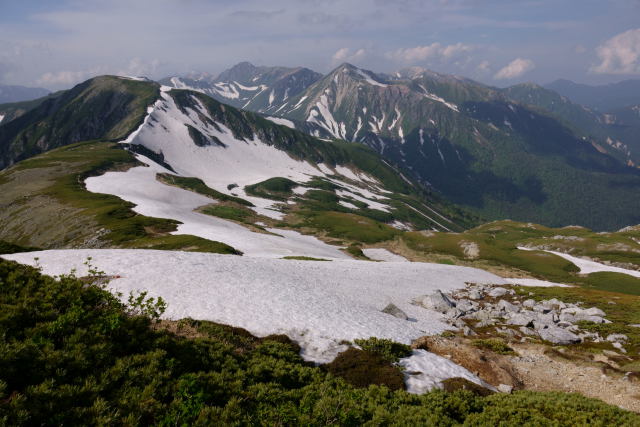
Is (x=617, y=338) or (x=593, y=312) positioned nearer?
(x=617, y=338)

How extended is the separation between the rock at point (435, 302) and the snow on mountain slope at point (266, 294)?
188cm

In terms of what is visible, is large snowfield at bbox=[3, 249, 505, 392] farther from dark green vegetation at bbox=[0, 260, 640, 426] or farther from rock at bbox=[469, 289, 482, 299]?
rock at bbox=[469, 289, 482, 299]

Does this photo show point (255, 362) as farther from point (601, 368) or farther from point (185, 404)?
point (601, 368)

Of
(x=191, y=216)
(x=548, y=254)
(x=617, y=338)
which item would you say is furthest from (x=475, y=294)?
(x=548, y=254)

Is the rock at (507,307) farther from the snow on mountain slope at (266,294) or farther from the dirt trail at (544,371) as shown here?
the dirt trail at (544,371)

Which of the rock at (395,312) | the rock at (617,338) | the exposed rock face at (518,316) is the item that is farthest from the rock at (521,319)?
the rock at (395,312)

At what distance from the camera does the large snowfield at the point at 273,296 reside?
78.8ft

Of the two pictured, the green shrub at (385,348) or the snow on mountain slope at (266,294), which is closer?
the green shrub at (385,348)

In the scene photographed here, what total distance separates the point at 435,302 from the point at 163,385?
121ft

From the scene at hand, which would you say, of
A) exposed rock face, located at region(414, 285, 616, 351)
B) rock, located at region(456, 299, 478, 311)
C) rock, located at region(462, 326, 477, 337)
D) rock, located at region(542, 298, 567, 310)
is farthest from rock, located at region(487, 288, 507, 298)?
rock, located at region(462, 326, 477, 337)

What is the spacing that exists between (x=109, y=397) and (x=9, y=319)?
5137 mm

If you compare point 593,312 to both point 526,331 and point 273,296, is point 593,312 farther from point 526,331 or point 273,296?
point 273,296

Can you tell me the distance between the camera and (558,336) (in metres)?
35.1

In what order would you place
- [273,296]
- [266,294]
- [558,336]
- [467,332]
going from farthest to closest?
[558,336] < [467,332] < [266,294] < [273,296]
